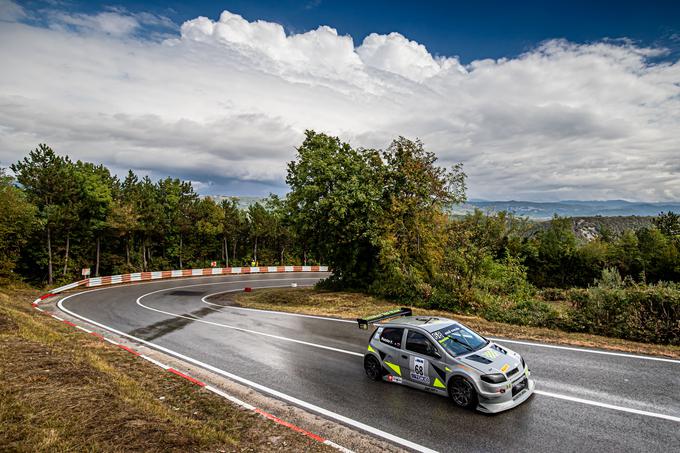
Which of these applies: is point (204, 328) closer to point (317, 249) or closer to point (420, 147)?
point (317, 249)

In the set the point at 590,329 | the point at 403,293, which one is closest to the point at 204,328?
the point at 403,293

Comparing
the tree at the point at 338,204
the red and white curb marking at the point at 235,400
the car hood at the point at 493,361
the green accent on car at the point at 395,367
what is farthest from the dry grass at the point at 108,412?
the tree at the point at 338,204

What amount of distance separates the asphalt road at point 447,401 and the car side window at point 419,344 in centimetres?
110

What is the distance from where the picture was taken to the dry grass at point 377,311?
13141 mm

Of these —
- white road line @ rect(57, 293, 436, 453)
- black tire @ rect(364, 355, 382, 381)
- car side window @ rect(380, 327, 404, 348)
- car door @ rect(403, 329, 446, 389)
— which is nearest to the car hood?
car door @ rect(403, 329, 446, 389)

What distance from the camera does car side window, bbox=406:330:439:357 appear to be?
32.2 feet

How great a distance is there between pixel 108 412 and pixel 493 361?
28.1 ft

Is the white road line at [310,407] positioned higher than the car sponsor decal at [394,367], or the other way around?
the car sponsor decal at [394,367]

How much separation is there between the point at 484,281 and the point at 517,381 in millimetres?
14507

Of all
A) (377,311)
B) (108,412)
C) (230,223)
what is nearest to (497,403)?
(108,412)

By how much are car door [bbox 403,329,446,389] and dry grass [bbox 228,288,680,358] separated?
6.50m

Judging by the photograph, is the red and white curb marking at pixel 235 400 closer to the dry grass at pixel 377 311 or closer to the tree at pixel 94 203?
the dry grass at pixel 377 311

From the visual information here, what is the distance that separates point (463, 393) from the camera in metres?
8.92

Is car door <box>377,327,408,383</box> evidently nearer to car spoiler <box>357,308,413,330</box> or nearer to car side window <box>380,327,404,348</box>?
car side window <box>380,327,404,348</box>
